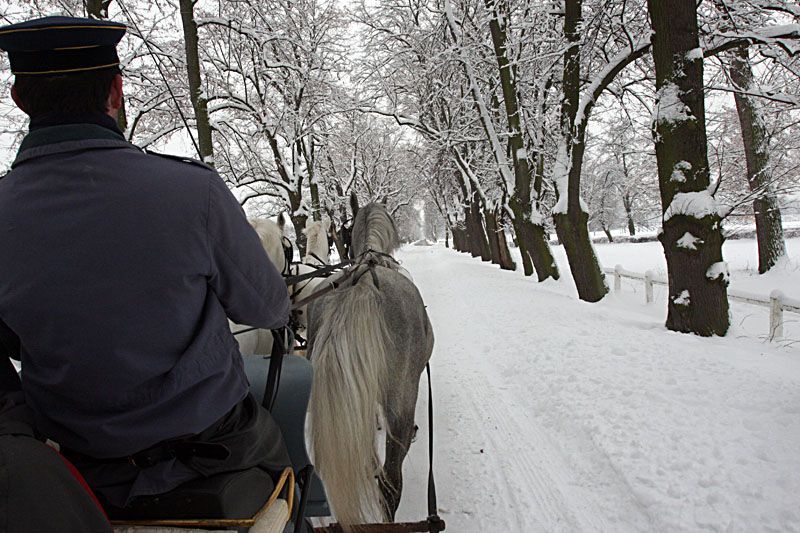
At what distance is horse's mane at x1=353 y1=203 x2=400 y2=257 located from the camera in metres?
4.08

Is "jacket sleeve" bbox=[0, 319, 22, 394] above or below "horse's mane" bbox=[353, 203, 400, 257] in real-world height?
below

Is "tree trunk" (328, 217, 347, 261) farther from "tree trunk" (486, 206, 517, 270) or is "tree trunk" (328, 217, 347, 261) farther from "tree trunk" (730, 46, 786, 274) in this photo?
"tree trunk" (486, 206, 517, 270)

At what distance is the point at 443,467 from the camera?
392 cm

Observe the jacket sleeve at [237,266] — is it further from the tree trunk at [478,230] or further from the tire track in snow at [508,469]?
the tree trunk at [478,230]

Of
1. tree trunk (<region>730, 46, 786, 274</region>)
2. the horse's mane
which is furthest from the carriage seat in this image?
tree trunk (<region>730, 46, 786, 274</region>)

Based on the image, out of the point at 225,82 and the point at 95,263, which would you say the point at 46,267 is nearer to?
the point at 95,263

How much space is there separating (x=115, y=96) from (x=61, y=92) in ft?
0.52

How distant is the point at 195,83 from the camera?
809 cm

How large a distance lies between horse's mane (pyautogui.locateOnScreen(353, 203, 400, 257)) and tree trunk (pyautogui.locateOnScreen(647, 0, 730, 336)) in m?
4.56

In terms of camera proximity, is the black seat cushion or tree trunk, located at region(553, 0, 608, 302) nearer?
the black seat cushion

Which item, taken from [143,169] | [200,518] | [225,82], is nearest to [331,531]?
[200,518]

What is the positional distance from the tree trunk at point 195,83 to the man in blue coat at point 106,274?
7223 mm

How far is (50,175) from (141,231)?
311 millimetres

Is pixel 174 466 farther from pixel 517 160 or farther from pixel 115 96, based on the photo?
pixel 517 160
